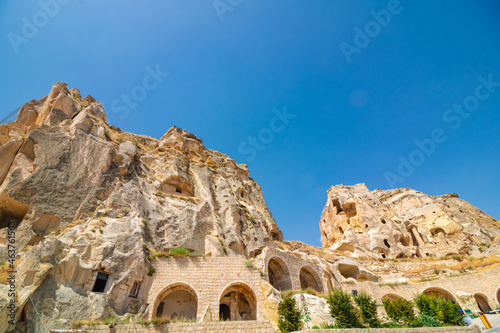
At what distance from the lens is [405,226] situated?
36969mm

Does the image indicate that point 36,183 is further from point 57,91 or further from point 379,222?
point 379,222

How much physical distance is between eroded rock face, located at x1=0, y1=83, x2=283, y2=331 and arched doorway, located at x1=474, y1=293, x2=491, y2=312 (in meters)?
18.8

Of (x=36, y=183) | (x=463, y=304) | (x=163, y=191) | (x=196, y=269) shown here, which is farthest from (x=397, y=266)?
(x=36, y=183)

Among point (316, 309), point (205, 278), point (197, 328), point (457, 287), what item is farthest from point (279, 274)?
point (457, 287)

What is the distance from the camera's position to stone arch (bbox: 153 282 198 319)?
631 inches

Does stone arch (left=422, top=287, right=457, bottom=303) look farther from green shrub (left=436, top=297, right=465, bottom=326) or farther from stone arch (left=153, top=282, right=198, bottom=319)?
stone arch (left=153, top=282, right=198, bottom=319)

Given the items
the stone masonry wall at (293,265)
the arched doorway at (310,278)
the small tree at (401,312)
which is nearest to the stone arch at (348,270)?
the stone masonry wall at (293,265)

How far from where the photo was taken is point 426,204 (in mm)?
40719

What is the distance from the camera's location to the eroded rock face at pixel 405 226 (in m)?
33.2

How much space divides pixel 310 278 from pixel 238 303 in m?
7.37

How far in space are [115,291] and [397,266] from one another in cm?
2941

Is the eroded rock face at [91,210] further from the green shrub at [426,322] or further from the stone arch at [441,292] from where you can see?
the stone arch at [441,292]

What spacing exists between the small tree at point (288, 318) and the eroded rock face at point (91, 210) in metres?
7.82

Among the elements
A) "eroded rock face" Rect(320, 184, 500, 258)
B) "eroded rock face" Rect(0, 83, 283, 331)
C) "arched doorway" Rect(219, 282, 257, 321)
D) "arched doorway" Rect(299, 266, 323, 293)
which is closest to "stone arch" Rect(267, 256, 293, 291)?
"arched doorway" Rect(299, 266, 323, 293)
